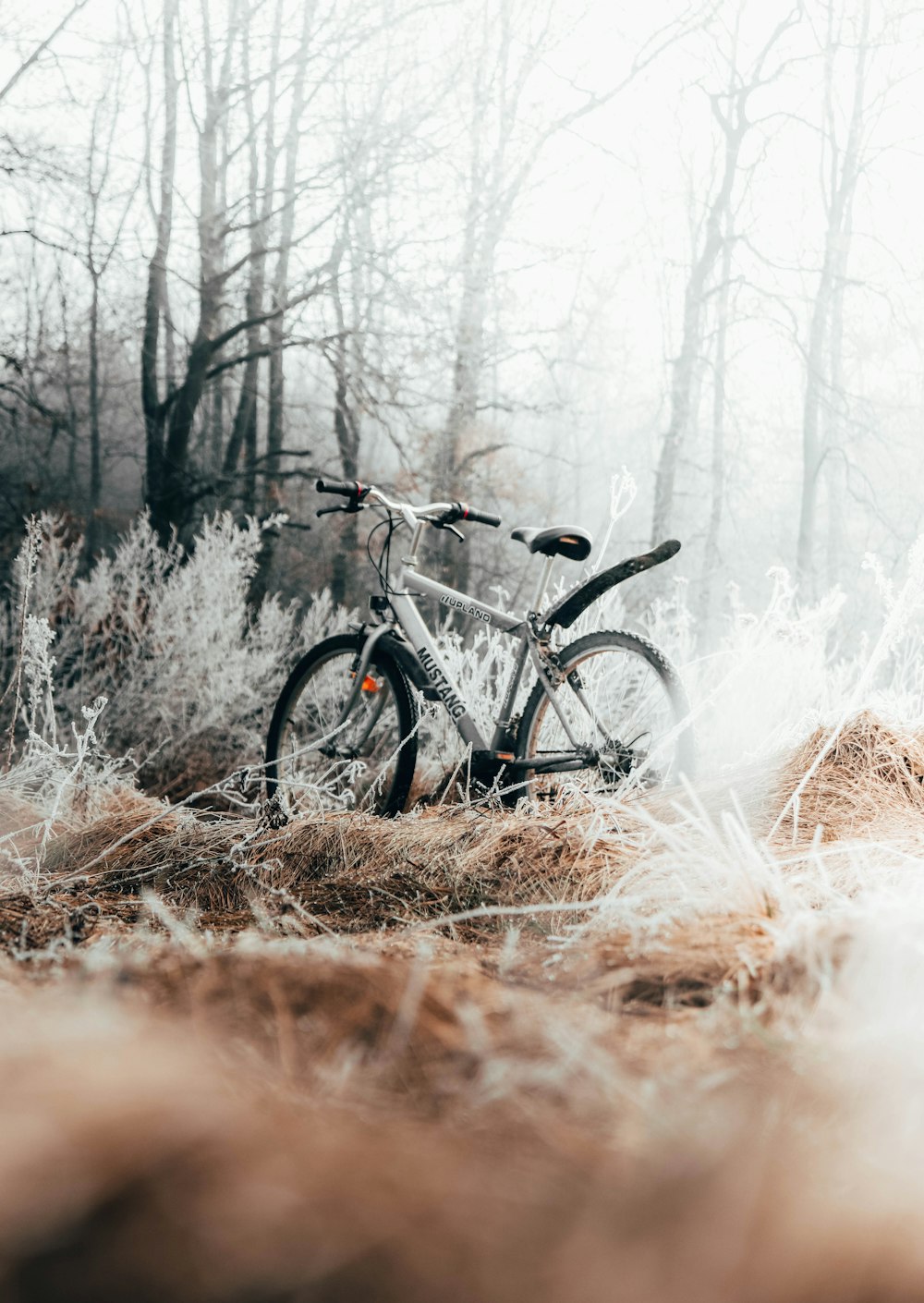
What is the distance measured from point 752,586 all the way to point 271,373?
5.44 m

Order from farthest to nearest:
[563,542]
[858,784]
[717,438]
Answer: [717,438], [563,542], [858,784]

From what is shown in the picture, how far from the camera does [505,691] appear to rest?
2.54 metres

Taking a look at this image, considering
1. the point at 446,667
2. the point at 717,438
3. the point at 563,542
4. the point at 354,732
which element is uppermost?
the point at 717,438

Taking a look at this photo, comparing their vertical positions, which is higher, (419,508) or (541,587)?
(419,508)

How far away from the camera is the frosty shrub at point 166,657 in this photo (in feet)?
16.8

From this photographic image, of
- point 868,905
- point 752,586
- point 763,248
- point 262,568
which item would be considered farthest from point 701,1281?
point 752,586

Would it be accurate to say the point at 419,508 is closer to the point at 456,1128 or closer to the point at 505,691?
the point at 505,691

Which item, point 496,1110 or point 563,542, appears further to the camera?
point 563,542

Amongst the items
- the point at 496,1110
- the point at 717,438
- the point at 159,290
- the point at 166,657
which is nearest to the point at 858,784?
the point at 496,1110

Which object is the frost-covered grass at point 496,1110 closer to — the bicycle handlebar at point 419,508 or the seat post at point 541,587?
the seat post at point 541,587

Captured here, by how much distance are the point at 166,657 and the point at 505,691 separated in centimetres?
314

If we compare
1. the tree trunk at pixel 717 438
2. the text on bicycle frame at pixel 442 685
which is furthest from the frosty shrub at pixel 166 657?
the tree trunk at pixel 717 438

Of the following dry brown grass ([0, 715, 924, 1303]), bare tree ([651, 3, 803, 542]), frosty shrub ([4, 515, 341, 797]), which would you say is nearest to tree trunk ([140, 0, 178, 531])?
frosty shrub ([4, 515, 341, 797])

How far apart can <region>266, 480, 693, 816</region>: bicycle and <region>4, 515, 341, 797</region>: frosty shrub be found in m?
2.33
